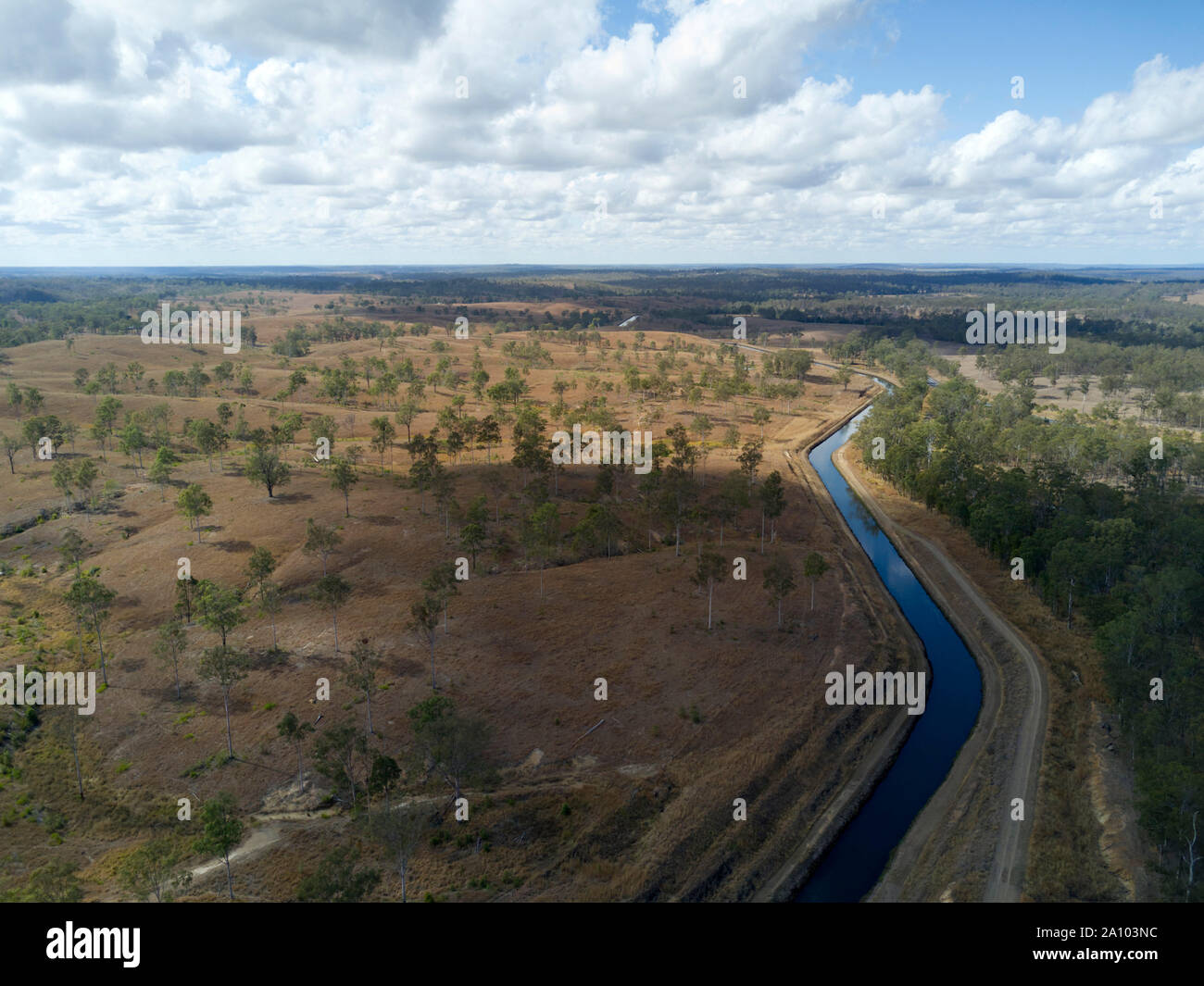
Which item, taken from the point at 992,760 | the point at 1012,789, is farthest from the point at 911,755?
the point at 1012,789

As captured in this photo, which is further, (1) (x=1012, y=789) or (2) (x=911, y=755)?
(2) (x=911, y=755)

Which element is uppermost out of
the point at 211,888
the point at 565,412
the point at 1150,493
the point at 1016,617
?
the point at 565,412

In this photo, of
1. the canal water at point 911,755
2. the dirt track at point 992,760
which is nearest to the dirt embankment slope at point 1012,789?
the dirt track at point 992,760

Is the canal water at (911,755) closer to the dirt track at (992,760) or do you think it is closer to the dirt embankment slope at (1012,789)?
the dirt track at (992,760)

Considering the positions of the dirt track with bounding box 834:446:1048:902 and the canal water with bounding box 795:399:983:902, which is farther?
the canal water with bounding box 795:399:983:902

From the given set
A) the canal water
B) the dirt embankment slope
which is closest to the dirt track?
the dirt embankment slope

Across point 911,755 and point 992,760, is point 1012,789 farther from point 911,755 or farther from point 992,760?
point 911,755

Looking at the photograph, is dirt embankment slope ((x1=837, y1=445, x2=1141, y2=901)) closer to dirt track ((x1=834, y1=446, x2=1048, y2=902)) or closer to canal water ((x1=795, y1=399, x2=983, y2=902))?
dirt track ((x1=834, y1=446, x2=1048, y2=902))

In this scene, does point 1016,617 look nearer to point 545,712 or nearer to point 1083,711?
point 1083,711

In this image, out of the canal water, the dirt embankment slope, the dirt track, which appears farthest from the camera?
the canal water

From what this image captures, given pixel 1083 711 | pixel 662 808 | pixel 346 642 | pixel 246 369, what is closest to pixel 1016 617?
pixel 1083 711

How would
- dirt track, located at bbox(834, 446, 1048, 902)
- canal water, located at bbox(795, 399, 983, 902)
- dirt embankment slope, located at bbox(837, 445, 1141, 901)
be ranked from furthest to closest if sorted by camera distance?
1. canal water, located at bbox(795, 399, 983, 902)
2. dirt track, located at bbox(834, 446, 1048, 902)
3. dirt embankment slope, located at bbox(837, 445, 1141, 901)
